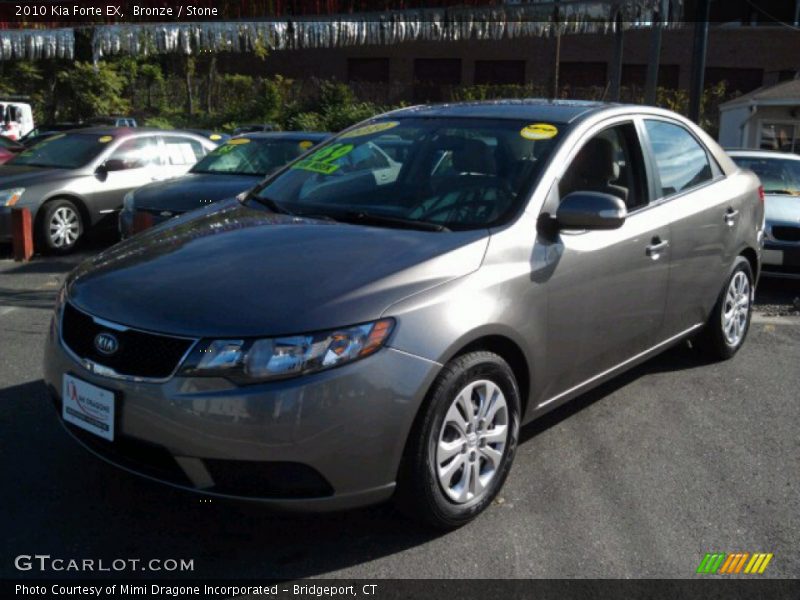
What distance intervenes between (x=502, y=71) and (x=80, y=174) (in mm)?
29418

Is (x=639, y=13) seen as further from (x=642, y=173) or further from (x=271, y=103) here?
(x=642, y=173)

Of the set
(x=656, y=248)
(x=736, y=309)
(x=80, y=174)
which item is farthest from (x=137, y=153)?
(x=656, y=248)

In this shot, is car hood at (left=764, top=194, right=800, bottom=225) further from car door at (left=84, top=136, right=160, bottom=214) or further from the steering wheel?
car door at (left=84, top=136, right=160, bottom=214)

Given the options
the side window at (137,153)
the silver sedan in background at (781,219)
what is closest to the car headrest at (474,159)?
the silver sedan in background at (781,219)

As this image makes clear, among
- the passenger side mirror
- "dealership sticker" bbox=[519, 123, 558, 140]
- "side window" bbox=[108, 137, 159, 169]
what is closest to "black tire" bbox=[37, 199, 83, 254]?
"side window" bbox=[108, 137, 159, 169]

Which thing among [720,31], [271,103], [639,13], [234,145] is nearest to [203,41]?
[271,103]

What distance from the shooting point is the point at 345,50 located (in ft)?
124

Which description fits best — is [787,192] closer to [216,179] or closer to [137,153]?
[216,179]

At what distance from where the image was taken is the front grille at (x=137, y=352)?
3037 millimetres

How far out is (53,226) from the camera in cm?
971

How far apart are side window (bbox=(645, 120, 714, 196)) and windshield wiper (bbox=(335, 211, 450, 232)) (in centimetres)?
168

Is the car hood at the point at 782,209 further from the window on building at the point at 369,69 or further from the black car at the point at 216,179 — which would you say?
the window on building at the point at 369,69

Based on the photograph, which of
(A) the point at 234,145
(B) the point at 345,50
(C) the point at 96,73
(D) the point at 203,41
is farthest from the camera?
(B) the point at 345,50

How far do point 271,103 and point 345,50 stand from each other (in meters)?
7.07
